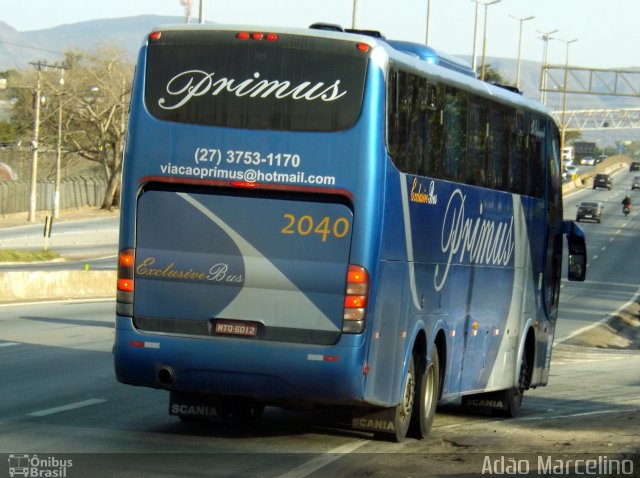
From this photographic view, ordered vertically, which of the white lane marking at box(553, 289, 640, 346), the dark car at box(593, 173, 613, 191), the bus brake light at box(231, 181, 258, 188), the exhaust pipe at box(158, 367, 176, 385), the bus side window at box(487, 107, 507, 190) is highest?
the dark car at box(593, 173, 613, 191)

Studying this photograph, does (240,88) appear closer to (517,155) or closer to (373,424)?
(373,424)

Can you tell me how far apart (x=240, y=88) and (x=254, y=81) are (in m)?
0.13

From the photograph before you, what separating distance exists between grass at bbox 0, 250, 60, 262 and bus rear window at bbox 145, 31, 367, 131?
1634 inches

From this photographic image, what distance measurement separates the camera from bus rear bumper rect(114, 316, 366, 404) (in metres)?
10.7

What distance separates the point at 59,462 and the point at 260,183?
276 centimetres

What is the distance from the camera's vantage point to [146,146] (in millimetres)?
11094

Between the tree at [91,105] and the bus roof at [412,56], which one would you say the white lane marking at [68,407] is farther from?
the tree at [91,105]

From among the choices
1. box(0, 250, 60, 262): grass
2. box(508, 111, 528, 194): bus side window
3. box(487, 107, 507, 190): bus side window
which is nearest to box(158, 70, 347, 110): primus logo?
box(487, 107, 507, 190): bus side window

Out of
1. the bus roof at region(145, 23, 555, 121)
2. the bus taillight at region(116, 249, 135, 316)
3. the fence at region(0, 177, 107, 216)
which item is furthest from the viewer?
the fence at region(0, 177, 107, 216)

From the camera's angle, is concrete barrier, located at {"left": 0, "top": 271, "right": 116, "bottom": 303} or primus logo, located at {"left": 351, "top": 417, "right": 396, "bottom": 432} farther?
concrete barrier, located at {"left": 0, "top": 271, "right": 116, "bottom": 303}

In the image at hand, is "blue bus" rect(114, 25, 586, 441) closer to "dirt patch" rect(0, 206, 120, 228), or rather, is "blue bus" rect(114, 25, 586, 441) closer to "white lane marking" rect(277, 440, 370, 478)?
"white lane marking" rect(277, 440, 370, 478)

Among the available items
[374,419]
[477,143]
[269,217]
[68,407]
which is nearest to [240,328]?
[269,217]

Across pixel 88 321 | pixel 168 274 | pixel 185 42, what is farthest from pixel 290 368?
pixel 88 321

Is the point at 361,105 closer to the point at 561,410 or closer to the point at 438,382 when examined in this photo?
the point at 438,382
